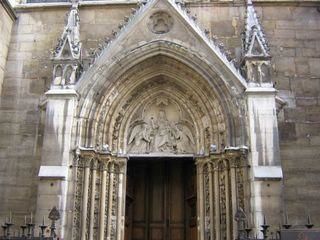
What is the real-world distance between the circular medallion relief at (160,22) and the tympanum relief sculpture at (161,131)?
6.86ft

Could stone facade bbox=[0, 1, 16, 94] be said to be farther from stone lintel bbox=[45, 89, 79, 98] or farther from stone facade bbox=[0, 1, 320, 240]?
stone lintel bbox=[45, 89, 79, 98]

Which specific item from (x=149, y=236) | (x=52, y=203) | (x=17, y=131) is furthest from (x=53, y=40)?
(x=149, y=236)

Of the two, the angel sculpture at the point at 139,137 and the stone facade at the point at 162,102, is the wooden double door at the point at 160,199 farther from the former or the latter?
the stone facade at the point at 162,102

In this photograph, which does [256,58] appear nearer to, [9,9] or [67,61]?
[67,61]

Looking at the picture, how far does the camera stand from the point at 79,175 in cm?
1102

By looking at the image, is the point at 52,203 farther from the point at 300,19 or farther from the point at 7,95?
the point at 300,19

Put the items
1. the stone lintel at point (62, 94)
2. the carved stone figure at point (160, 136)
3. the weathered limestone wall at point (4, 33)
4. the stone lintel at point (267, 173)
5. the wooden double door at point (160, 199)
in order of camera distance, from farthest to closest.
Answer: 1. the wooden double door at point (160, 199)
2. the weathered limestone wall at point (4, 33)
3. the carved stone figure at point (160, 136)
4. the stone lintel at point (62, 94)
5. the stone lintel at point (267, 173)

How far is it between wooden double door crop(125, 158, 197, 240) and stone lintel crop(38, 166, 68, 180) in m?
2.80

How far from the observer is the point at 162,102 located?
13109 mm

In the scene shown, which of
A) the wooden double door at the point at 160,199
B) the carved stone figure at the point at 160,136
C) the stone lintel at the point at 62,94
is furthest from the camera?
the wooden double door at the point at 160,199

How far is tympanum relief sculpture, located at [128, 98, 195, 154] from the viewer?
1254cm

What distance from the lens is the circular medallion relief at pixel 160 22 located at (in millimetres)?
12414

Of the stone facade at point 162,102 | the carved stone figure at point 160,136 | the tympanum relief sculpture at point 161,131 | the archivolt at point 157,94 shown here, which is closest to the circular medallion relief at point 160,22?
the stone facade at point 162,102

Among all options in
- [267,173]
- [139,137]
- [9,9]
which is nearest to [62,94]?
[139,137]
